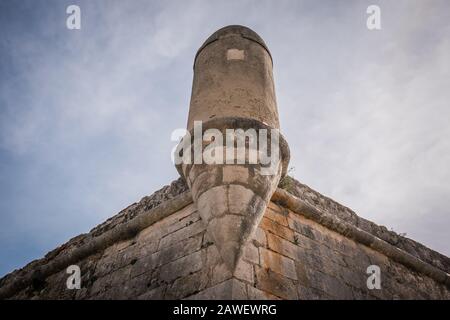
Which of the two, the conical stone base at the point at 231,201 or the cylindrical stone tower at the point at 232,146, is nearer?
the conical stone base at the point at 231,201

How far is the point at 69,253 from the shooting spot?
4.55m

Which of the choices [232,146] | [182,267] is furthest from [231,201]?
[182,267]

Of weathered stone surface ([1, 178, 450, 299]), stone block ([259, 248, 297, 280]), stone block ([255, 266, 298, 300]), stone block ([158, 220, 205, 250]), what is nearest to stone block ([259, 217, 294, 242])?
weathered stone surface ([1, 178, 450, 299])

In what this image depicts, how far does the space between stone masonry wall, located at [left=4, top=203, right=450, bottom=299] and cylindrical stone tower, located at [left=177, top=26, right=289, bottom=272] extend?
0.25 meters

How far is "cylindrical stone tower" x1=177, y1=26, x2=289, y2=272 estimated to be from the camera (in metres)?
2.75

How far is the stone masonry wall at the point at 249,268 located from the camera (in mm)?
2729

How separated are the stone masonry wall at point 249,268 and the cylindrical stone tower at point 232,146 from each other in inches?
9.9

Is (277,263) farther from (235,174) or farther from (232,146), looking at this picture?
(232,146)

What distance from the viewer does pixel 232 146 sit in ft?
9.93

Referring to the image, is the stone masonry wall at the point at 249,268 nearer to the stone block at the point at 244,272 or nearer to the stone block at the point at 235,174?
the stone block at the point at 244,272

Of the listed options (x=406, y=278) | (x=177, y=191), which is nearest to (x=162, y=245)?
(x=177, y=191)

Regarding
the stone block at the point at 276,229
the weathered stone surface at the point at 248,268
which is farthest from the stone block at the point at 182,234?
the stone block at the point at 276,229
